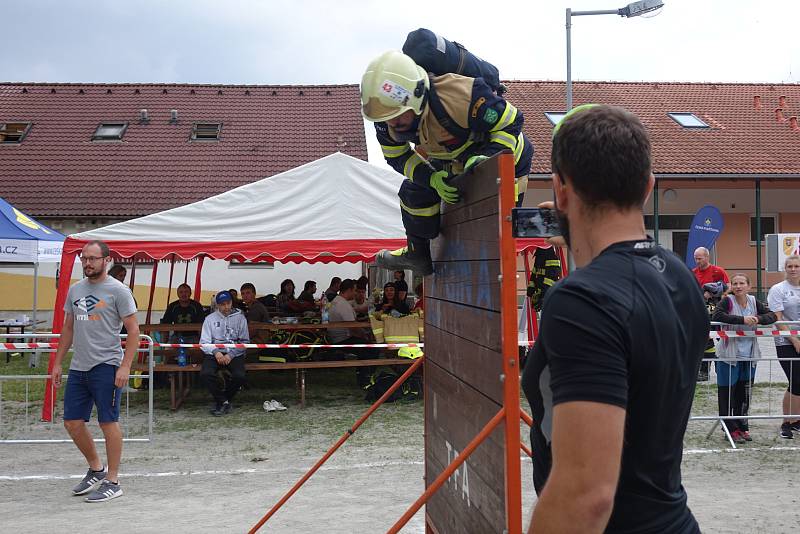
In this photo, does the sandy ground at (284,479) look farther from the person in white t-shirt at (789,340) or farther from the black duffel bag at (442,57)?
the black duffel bag at (442,57)

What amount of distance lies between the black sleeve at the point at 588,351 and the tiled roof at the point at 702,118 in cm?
2085

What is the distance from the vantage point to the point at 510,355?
2551mm

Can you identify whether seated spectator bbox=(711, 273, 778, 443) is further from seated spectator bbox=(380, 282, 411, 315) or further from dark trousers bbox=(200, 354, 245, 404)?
dark trousers bbox=(200, 354, 245, 404)

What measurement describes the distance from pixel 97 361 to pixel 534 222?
15.7 ft

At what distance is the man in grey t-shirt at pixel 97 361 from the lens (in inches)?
242

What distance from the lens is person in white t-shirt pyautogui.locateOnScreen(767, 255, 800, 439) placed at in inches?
303

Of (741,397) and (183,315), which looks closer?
(741,397)

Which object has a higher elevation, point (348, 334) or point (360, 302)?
point (360, 302)

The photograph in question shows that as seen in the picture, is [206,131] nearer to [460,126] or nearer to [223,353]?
[223,353]

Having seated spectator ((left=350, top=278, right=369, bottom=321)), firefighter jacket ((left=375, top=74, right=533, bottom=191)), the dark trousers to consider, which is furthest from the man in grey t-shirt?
seated spectator ((left=350, top=278, right=369, bottom=321))

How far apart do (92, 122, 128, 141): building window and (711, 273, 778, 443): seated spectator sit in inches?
839

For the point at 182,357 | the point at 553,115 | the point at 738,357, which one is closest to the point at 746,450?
the point at 738,357

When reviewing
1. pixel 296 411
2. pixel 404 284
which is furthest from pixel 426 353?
pixel 404 284

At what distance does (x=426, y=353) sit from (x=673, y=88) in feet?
91.2
